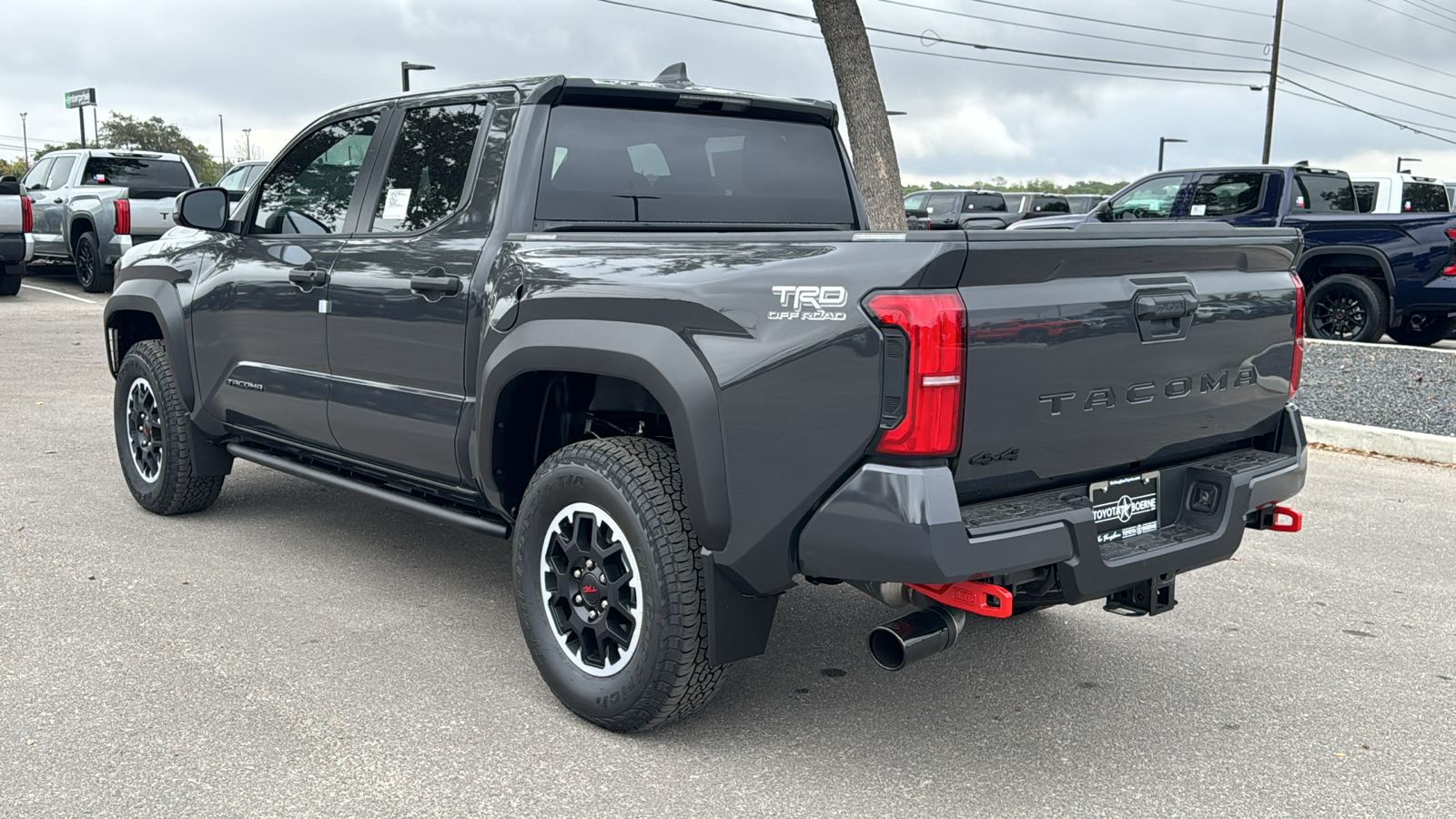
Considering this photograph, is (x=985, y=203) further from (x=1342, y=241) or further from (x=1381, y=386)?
(x=1381, y=386)

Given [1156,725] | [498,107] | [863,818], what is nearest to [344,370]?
[498,107]

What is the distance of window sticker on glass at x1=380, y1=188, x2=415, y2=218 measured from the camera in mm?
4535

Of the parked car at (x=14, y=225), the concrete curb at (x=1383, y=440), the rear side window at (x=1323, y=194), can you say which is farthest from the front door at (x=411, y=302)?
the parked car at (x=14, y=225)

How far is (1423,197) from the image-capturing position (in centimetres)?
1686

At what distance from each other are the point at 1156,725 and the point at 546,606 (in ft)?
6.18

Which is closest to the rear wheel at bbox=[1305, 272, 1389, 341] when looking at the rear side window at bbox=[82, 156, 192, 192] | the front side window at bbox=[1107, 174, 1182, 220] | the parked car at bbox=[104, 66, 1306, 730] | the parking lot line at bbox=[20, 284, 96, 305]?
the front side window at bbox=[1107, 174, 1182, 220]

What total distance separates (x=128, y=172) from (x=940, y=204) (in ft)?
51.9

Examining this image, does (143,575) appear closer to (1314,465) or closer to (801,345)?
(801,345)

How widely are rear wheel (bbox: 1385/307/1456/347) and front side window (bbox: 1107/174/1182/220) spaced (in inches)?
111

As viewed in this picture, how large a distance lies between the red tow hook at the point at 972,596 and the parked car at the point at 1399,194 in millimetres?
13638

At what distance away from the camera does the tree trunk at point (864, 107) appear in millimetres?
12461

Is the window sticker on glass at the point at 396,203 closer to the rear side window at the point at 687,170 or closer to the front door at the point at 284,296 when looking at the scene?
the front door at the point at 284,296

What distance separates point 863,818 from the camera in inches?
123

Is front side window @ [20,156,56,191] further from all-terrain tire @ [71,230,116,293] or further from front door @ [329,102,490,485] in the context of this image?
front door @ [329,102,490,485]
